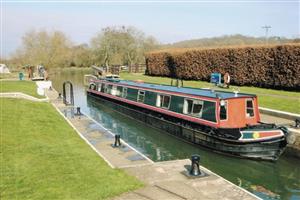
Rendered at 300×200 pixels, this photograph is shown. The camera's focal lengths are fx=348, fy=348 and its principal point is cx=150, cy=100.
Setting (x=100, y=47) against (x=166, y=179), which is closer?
(x=166, y=179)

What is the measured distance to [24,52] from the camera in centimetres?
5591

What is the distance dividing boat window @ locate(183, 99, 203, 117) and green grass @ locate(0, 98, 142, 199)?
4.71m

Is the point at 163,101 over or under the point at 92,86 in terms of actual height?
under

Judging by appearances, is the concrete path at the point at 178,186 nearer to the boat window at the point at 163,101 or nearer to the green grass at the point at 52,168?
the green grass at the point at 52,168

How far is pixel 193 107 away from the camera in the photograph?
14.3 m

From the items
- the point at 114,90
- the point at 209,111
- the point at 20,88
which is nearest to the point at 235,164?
the point at 209,111

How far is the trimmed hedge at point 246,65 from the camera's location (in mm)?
20422

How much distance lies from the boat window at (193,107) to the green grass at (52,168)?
15.4ft

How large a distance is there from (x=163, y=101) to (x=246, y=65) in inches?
375

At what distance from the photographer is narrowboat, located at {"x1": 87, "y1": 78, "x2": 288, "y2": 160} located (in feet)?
38.2

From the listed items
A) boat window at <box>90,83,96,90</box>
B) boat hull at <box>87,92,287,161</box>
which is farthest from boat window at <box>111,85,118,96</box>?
boat hull at <box>87,92,287,161</box>

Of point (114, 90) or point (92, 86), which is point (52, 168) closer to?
point (114, 90)

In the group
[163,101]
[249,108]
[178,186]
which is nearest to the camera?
[178,186]

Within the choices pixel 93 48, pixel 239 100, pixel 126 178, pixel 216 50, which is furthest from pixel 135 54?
pixel 126 178
